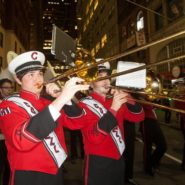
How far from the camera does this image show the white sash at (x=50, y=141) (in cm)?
223

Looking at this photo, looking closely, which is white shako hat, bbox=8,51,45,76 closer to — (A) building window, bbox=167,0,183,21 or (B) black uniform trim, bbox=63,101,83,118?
(B) black uniform trim, bbox=63,101,83,118

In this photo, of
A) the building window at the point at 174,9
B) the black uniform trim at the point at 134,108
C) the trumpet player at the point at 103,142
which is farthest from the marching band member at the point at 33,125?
the building window at the point at 174,9

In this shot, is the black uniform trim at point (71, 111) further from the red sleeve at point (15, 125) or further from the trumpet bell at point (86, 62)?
the trumpet bell at point (86, 62)

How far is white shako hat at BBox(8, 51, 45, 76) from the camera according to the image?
93.6 inches

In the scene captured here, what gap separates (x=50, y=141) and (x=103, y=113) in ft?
2.71

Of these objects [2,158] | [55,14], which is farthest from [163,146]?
[55,14]

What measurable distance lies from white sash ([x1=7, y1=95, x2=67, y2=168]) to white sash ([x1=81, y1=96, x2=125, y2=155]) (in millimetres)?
693

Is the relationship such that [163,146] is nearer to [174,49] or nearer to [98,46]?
[174,49]

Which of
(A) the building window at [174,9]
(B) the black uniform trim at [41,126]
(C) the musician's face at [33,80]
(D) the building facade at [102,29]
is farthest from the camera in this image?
(D) the building facade at [102,29]

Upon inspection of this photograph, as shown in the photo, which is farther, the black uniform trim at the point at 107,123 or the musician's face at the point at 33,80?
the black uniform trim at the point at 107,123

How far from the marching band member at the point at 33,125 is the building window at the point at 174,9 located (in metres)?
14.3

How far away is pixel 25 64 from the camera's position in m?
2.40

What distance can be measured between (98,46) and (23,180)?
40.8 meters

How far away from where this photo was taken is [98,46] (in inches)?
1661
